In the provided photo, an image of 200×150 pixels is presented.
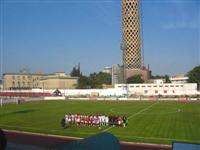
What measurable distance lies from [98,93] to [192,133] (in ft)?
352

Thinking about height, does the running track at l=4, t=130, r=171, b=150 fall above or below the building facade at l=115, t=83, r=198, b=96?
below

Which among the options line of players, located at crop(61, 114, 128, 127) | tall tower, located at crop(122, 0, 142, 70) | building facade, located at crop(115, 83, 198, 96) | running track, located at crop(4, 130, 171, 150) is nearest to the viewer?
running track, located at crop(4, 130, 171, 150)

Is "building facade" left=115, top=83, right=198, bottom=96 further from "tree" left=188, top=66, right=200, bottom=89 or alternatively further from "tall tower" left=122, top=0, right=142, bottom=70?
"tall tower" left=122, top=0, right=142, bottom=70

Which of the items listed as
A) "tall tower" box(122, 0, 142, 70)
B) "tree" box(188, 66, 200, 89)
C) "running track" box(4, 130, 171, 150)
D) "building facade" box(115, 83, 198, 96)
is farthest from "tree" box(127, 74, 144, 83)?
"running track" box(4, 130, 171, 150)

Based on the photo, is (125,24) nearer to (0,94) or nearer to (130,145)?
(0,94)

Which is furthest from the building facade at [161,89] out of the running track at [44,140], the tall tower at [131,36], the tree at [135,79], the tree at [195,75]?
the running track at [44,140]

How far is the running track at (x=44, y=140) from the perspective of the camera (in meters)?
26.5

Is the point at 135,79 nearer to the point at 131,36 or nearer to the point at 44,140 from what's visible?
the point at 131,36

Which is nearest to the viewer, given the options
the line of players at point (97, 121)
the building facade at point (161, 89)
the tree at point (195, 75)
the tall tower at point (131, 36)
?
the line of players at point (97, 121)

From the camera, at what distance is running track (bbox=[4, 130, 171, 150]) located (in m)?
26.5

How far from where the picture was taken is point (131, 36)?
566ft

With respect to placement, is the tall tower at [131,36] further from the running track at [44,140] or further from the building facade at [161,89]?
the running track at [44,140]

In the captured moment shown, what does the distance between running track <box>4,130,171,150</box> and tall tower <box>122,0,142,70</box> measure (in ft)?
459

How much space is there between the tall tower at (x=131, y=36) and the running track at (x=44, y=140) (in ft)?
459
